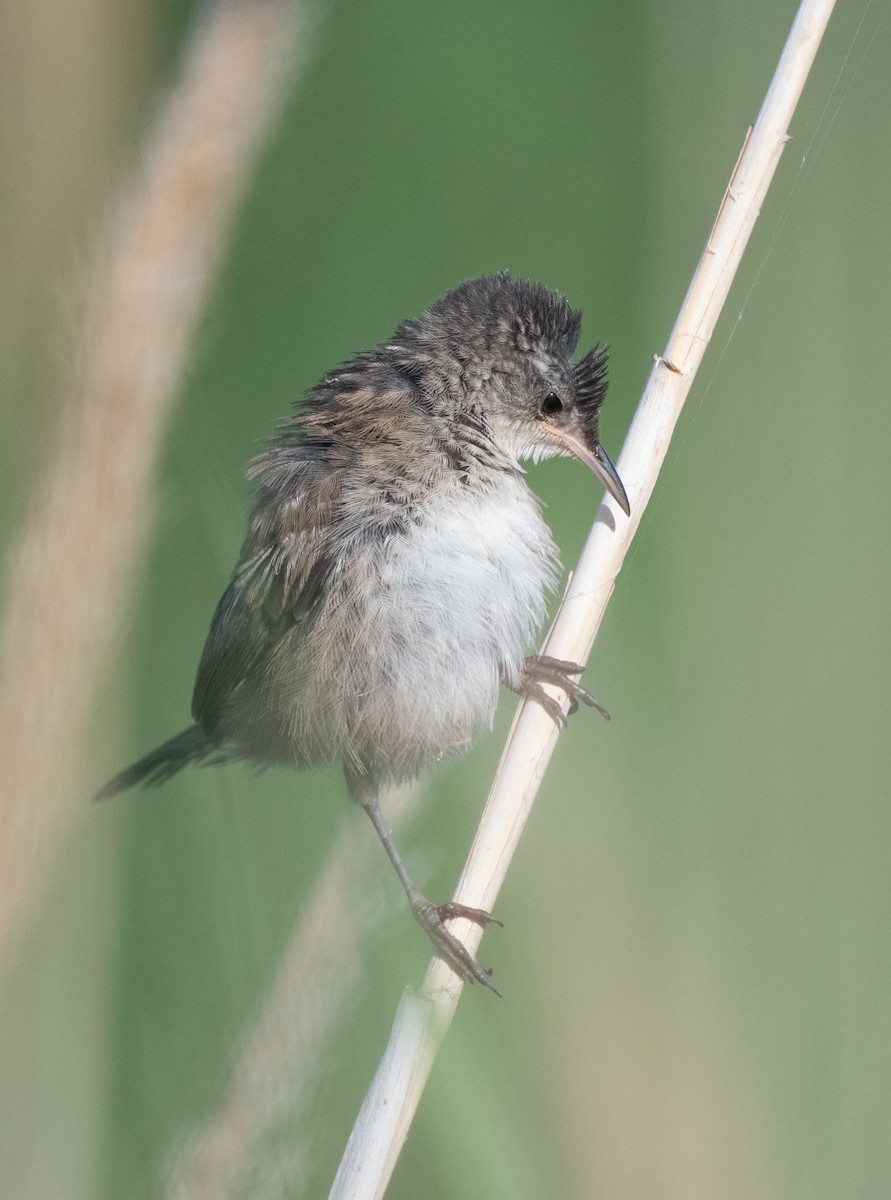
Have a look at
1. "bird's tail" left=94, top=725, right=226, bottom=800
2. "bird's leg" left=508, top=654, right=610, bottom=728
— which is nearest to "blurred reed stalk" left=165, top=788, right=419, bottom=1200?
"bird's leg" left=508, top=654, right=610, bottom=728

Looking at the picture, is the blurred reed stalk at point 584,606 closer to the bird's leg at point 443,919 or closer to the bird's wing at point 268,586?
the bird's leg at point 443,919

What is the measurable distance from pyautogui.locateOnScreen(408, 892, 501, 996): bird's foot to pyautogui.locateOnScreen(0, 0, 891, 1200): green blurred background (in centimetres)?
5

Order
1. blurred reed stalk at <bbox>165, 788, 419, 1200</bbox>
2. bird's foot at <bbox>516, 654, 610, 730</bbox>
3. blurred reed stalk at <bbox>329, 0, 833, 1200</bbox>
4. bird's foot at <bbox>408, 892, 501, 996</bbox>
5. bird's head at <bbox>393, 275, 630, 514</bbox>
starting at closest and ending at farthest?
blurred reed stalk at <bbox>165, 788, 419, 1200</bbox>, blurred reed stalk at <bbox>329, 0, 833, 1200</bbox>, bird's foot at <bbox>408, 892, 501, 996</bbox>, bird's foot at <bbox>516, 654, 610, 730</bbox>, bird's head at <bbox>393, 275, 630, 514</bbox>

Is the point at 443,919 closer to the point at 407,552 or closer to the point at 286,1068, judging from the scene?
the point at 286,1068

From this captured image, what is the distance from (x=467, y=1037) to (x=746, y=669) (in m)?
0.70

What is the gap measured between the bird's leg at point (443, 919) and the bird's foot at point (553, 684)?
0.31 m

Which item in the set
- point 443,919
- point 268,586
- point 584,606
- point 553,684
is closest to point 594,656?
point 553,684

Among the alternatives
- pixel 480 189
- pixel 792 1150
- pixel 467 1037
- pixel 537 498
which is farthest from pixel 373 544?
pixel 792 1150

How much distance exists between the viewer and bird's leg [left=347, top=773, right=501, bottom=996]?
5.09 feet

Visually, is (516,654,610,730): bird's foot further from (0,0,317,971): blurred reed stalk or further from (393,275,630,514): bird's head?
(0,0,317,971): blurred reed stalk

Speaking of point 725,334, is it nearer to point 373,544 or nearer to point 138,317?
point 373,544

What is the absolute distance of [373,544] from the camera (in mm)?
1915

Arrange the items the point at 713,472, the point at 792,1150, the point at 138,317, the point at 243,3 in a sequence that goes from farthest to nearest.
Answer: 1. the point at 713,472
2. the point at 243,3
3. the point at 138,317
4. the point at 792,1150

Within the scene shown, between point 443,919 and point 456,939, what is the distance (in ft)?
0.11
